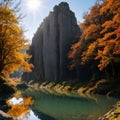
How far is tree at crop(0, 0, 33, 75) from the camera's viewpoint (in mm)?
38562

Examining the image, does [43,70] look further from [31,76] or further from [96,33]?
[96,33]

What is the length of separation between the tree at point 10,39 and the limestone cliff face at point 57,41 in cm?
4838

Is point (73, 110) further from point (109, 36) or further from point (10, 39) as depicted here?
point (109, 36)

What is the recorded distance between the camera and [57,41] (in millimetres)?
98312

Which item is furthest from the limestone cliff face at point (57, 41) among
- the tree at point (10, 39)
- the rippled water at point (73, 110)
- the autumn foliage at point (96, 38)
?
the rippled water at point (73, 110)

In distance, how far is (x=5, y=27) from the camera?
128ft

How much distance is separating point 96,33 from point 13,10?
2297cm

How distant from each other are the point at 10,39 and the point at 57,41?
2341 inches

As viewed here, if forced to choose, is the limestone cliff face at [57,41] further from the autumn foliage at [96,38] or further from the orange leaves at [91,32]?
the orange leaves at [91,32]

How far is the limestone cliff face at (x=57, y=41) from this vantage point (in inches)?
3656

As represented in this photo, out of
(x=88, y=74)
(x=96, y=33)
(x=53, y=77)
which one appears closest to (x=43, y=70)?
(x=53, y=77)

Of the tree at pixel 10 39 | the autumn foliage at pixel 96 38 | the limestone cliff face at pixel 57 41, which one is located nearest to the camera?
the tree at pixel 10 39

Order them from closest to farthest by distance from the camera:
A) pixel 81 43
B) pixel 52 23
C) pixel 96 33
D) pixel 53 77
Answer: pixel 96 33, pixel 81 43, pixel 53 77, pixel 52 23

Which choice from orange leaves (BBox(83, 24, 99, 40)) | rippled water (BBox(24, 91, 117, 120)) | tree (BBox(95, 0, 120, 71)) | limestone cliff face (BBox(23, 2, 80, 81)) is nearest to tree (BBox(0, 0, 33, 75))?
rippled water (BBox(24, 91, 117, 120))
